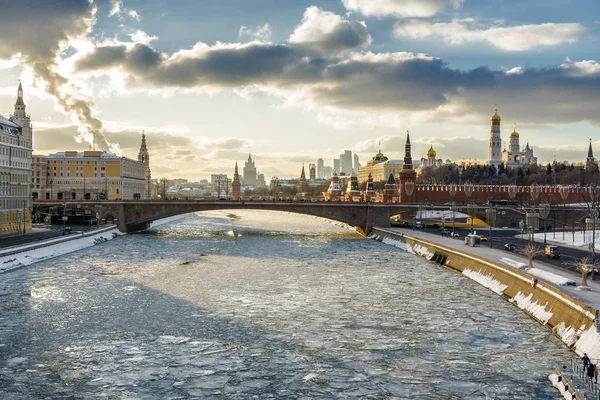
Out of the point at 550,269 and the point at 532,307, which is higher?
the point at 550,269

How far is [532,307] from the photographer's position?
1180 inches

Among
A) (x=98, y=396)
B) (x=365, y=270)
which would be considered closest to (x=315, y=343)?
(x=98, y=396)

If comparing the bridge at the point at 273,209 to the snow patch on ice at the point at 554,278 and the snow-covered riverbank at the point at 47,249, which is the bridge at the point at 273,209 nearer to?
the snow-covered riverbank at the point at 47,249

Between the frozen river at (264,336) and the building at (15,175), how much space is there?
19.8 metres

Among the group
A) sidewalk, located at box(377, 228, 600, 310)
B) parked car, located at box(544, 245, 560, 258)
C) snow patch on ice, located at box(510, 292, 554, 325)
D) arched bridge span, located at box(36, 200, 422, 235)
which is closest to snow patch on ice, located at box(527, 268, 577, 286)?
sidewalk, located at box(377, 228, 600, 310)

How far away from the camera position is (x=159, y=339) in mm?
24812

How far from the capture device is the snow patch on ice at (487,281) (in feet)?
117

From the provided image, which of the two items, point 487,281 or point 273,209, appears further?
point 273,209

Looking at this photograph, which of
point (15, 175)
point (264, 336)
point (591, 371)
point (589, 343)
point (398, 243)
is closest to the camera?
point (591, 371)

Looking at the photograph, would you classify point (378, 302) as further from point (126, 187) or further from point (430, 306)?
point (126, 187)

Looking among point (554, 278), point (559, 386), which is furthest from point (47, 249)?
point (559, 386)

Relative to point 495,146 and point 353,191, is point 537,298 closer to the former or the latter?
point 353,191

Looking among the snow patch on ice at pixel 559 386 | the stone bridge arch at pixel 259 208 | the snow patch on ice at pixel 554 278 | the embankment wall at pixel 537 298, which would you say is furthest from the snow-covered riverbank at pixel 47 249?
the snow patch on ice at pixel 559 386

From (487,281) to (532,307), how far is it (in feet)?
27.6
